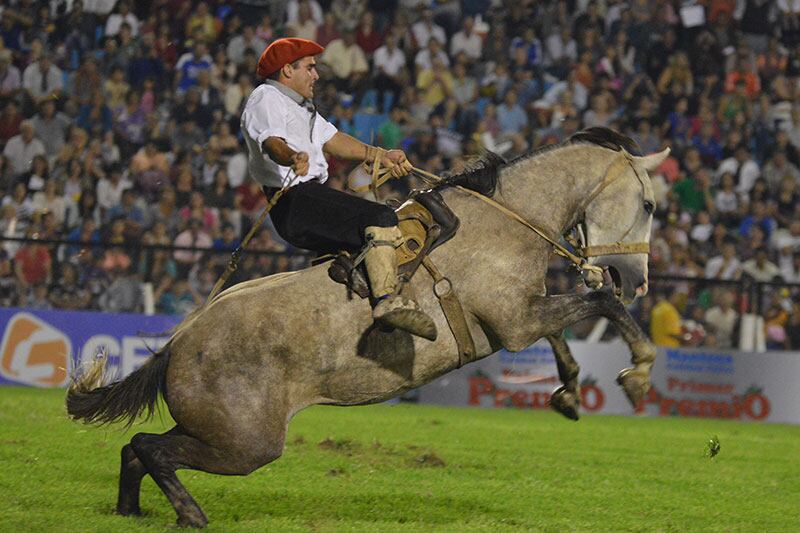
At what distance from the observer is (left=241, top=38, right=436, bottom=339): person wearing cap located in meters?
6.96

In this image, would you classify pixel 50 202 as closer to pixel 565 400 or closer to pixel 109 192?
pixel 109 192

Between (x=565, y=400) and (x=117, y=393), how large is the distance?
2.64m

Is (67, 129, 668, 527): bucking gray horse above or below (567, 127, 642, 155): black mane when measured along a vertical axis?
below

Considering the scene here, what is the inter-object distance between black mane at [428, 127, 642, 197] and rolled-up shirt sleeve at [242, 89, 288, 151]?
45.5 inches

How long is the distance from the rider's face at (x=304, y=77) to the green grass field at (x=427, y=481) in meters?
2.42

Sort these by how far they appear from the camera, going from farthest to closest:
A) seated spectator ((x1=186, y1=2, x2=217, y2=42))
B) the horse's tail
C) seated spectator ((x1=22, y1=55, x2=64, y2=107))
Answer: seated spectator ((x1=186, y1=2, x2=217, y2=42))
seated spectator ((x1=22, y1=55, x2=64, y2=107))
the horse's tail

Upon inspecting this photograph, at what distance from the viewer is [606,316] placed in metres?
7.42

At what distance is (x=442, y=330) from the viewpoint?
725 cm

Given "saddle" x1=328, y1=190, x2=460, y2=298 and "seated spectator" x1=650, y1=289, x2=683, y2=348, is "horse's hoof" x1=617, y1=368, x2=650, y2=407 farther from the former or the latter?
"seated spectator" x1=650, y1=289, x2=683, y2=348

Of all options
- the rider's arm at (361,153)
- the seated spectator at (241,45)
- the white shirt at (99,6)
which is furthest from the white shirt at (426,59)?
the rider's arm at (361,153)

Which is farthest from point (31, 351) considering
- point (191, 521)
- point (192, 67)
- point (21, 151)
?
point (191, 521)

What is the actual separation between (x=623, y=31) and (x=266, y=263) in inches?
380

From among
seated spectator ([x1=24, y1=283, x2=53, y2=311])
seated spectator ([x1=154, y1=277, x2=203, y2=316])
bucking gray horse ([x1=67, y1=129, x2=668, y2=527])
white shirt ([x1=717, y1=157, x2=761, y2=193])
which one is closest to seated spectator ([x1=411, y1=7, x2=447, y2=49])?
white shirt ([x1=717, y1=157, x2=761, y2=193])

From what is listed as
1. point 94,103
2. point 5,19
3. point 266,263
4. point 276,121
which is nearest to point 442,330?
point 276,121
